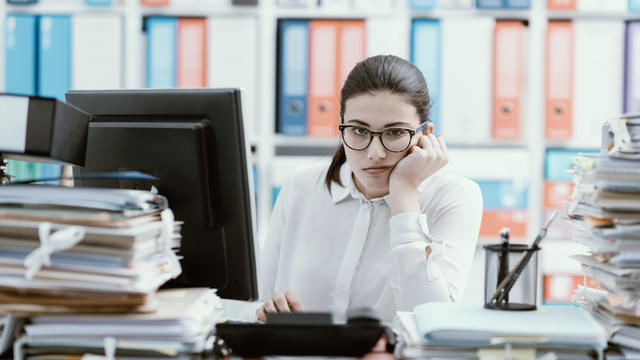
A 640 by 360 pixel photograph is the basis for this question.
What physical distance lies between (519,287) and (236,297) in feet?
1.52

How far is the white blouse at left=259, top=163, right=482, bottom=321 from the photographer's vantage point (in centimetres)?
146

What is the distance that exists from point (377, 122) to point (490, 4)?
1260 millimetres

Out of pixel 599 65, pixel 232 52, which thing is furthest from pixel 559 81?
pixel 232 52

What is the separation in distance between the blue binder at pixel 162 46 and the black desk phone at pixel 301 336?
164 cm

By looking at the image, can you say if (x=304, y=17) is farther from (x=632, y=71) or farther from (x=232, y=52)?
(x=632, y=71)

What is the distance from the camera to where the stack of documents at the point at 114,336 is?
822mm

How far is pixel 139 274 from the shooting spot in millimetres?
808

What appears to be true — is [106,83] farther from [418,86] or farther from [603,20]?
[603,20]

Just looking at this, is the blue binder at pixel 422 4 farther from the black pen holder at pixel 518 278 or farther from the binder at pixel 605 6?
the black pen holder at pixel 518 278

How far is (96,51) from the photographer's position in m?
2.39

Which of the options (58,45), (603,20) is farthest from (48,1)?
(603,20)

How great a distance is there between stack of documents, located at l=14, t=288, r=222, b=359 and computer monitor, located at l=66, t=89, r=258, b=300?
8.5 inches

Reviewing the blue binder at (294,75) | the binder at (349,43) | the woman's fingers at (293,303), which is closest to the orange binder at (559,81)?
the binder at (349,43)

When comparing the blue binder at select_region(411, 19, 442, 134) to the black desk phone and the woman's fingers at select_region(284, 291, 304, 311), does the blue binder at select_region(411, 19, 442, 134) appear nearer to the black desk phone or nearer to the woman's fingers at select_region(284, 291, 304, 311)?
the woman's fingers at select_region(284, 291, 304, 311)
